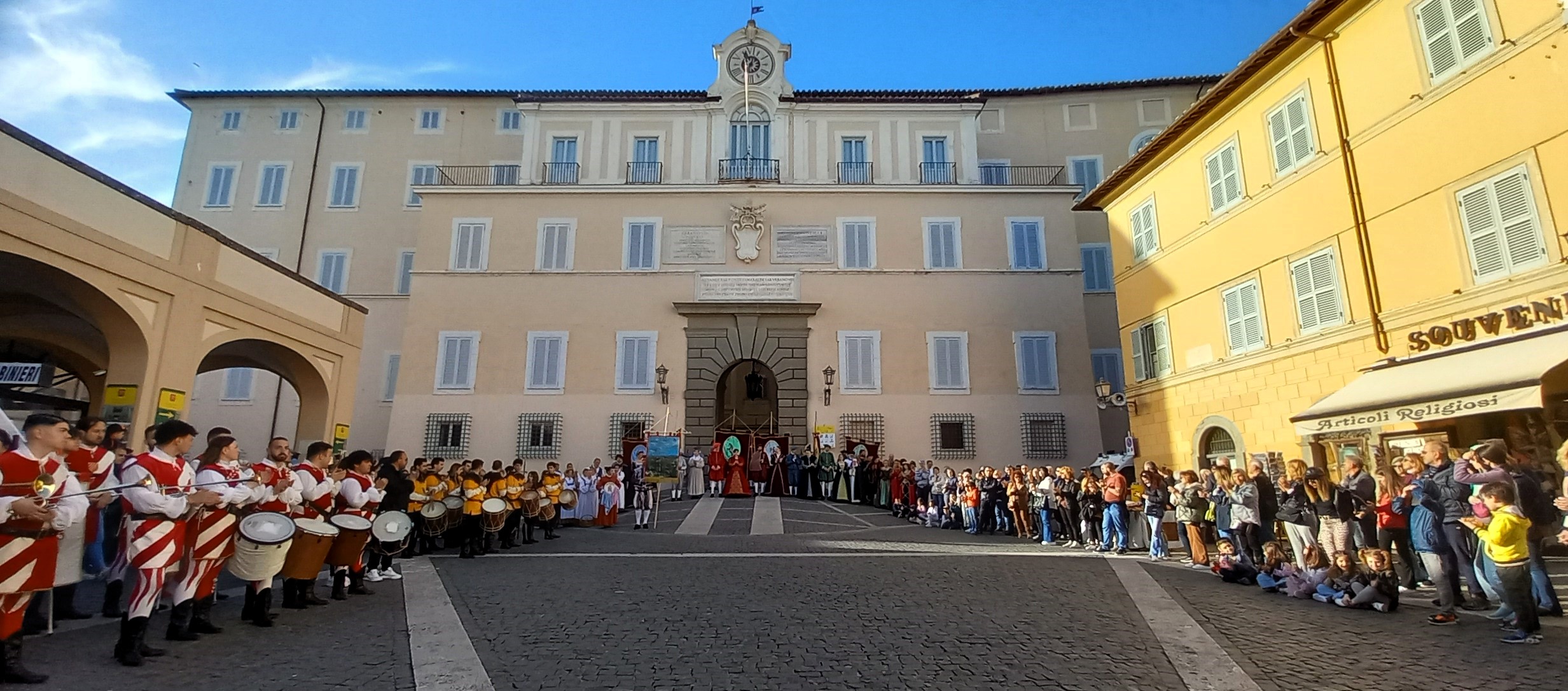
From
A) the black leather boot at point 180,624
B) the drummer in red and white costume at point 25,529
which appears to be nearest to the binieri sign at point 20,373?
the black leather boot at point 180,624

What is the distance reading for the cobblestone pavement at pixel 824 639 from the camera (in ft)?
16.6

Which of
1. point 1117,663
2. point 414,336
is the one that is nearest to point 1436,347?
point 1117,663

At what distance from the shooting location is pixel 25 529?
4.76m

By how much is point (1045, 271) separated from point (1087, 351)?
308cm

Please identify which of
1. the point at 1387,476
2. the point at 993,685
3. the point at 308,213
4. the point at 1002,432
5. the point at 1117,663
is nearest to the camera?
the point at 993,685

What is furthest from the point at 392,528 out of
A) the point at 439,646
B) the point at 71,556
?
the point at 439,646

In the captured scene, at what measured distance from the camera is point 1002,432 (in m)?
25.0

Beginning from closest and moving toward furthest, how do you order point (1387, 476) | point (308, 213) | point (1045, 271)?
point (1387, 476), point (1045, 271), point (308, 213)

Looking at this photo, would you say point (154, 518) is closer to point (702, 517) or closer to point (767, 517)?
point (702, 517)

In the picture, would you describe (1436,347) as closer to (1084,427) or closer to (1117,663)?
(1117,663)

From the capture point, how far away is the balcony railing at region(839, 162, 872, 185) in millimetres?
29078

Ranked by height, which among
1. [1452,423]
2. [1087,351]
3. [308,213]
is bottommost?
[1452,423]

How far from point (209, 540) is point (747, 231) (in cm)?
2168

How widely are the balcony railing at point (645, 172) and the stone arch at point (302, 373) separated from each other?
1433 centimetres
